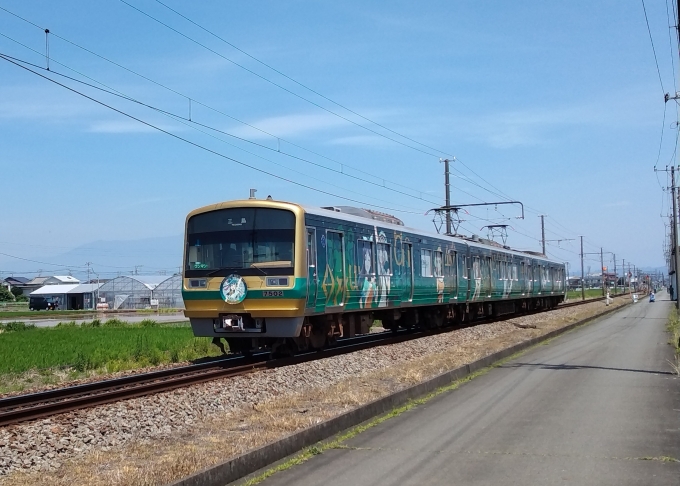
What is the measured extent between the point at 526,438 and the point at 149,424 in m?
4.20

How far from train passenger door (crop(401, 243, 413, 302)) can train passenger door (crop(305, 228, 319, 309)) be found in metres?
5.98

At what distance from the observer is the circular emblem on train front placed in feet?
49.7

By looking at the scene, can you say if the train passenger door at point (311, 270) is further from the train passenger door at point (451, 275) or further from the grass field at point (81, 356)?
the train passenger door at point (451, 275)

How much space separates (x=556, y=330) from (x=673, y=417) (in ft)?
49.0

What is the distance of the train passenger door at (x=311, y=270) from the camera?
15375mm

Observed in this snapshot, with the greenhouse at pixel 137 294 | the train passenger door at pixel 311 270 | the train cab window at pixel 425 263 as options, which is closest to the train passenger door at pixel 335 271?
the train passenger door at pixel 311 270

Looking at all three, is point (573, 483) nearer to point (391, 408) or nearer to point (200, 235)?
point (391, 408)

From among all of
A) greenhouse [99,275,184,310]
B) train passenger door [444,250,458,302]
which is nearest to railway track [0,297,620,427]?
train passenger door [444,250,458,302]

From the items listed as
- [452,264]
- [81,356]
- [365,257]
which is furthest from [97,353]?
[452,264]

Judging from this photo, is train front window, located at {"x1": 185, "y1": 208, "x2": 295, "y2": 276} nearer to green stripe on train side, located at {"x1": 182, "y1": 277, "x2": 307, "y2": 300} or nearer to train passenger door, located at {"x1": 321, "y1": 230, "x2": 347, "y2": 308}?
green stripe on train side, located at {"x1": 182, "y1": 277, "x2": 307, "y2": 300}

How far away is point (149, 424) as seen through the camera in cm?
891

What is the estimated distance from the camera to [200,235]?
52.9ft

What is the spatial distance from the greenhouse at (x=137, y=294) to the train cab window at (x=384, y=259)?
6189 cm

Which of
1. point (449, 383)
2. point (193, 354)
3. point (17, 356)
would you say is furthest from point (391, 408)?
point (17, 356)
